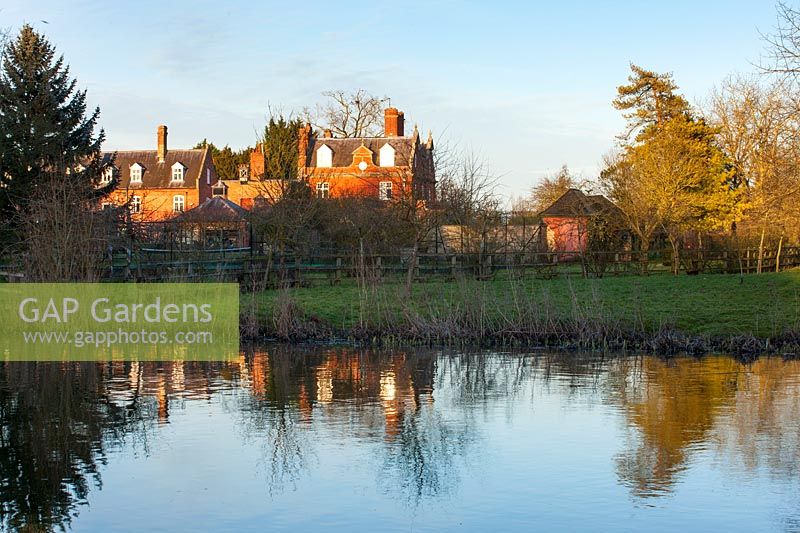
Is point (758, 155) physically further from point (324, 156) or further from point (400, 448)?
point (324, 156)

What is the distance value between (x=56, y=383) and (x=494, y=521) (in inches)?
354

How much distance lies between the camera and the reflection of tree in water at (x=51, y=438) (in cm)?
803

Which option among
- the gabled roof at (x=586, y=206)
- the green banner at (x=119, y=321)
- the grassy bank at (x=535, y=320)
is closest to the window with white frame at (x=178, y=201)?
the gabled roof at (x=586, y=206)

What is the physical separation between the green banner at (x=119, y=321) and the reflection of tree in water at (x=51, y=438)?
2.70 meters

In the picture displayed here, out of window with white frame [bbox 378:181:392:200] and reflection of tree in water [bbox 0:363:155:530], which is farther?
window with white frame [bbox 378:181:392:200]

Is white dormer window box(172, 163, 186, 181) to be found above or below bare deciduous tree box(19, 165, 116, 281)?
above

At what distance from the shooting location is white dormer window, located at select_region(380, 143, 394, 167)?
6438cm

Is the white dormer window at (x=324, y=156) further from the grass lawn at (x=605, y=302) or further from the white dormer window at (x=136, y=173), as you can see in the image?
the grass lawn at (x=605, y=302)

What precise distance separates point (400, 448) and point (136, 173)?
6406 centimetres

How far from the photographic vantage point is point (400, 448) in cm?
1023

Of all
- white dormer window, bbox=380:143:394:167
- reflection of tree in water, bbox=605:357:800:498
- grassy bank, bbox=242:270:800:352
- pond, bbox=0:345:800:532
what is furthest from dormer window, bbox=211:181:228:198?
reflection of tree in water, bbox=605:357:800:498

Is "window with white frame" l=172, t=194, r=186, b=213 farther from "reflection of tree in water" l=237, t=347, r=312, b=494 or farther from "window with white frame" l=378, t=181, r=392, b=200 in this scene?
"reflection of tree in water" l=237, t=347, r=312, b=494

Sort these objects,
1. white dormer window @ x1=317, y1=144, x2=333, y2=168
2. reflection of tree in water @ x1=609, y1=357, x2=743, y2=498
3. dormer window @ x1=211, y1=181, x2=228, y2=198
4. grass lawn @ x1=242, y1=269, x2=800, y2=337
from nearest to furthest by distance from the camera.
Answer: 1. reflection of tree in water @ x1=609, y1=357, x2=743, y2=498
2. grass lawn @ x1=242, y1=269, x2=800, y2=337
3. white dormer window @ x1=317, y1=144, x2=333, y2=168
4. dormer window @ x1=211, y1=181, x2=228, y2=198

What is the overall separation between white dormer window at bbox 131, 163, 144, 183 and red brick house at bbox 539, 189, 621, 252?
114 feet
